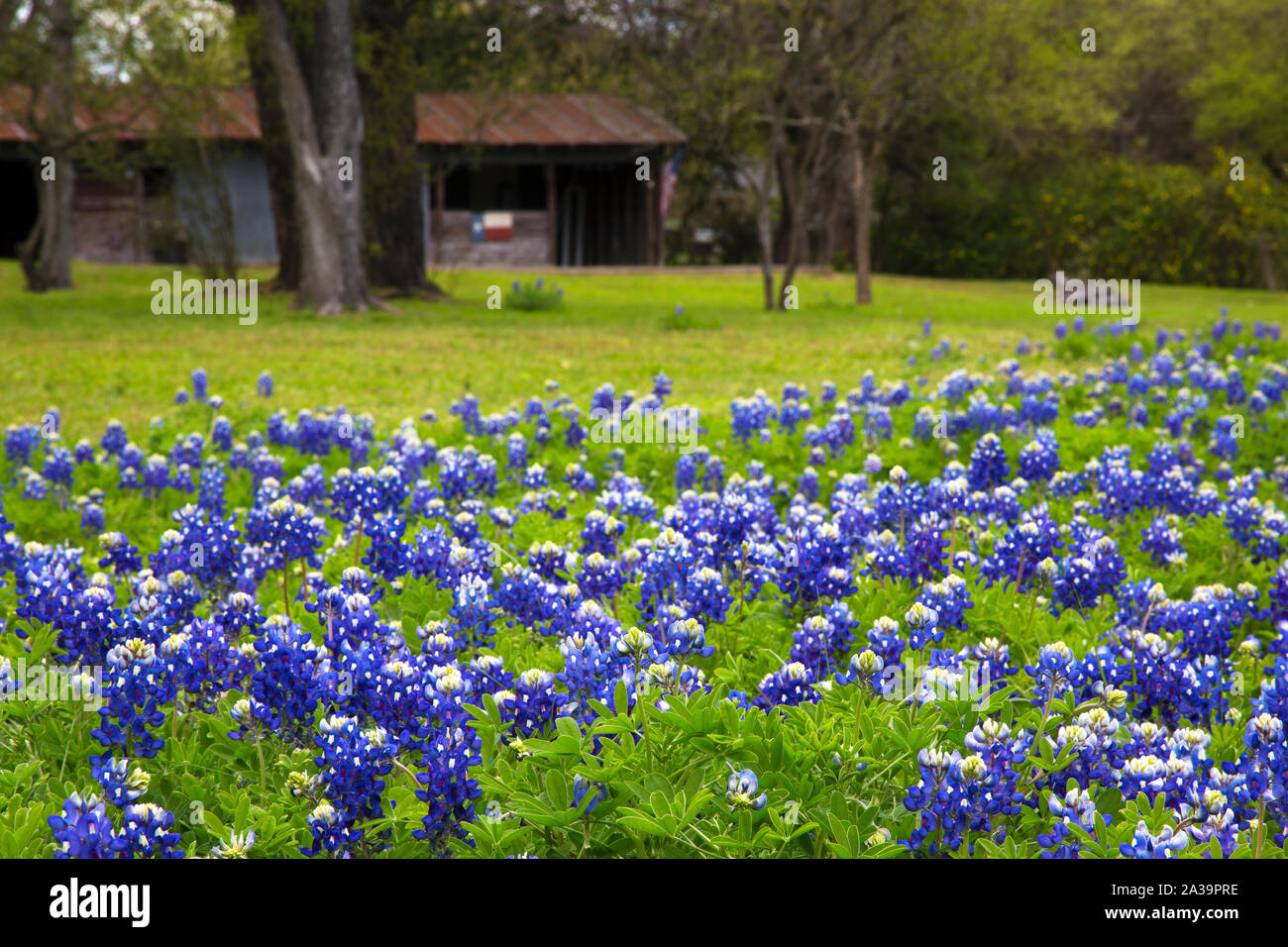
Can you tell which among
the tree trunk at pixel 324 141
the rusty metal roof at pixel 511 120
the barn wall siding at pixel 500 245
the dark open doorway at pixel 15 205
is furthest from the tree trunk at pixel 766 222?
the dark open doorway at pixel 15 205

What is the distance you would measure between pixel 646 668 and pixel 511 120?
2862cm

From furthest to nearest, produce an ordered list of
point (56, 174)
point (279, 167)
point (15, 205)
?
point (15, 205), point (56, 174), point (279, 167)

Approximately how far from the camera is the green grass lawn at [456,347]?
9.38 meters

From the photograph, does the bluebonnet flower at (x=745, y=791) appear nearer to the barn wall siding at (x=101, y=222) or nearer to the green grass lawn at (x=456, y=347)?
the green grass lawn at (x=456, y=347)

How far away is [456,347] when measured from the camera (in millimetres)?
12898

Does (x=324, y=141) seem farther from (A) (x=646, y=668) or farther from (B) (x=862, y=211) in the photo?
(A) (x=646, y=668)

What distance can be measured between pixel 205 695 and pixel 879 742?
4.64ft

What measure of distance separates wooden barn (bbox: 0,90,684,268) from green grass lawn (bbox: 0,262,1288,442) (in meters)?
7.81

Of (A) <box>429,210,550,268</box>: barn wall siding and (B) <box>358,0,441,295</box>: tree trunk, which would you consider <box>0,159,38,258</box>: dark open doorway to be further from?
(B) <box>358,0,441,295</box>: tree trunk

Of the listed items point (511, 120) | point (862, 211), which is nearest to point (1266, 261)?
point (862, 211)

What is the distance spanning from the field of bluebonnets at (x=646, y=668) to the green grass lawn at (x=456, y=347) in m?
3.87

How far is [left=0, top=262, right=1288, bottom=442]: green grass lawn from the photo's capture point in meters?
9.38

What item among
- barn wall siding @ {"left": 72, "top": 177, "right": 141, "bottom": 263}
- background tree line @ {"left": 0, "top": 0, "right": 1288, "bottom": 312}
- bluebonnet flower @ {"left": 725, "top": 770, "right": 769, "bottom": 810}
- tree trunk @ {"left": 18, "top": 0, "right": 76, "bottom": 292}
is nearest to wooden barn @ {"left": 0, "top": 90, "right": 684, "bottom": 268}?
barn wall siding @ {"left": 72, "top": 177, "right": 141, "bottom": 263}
